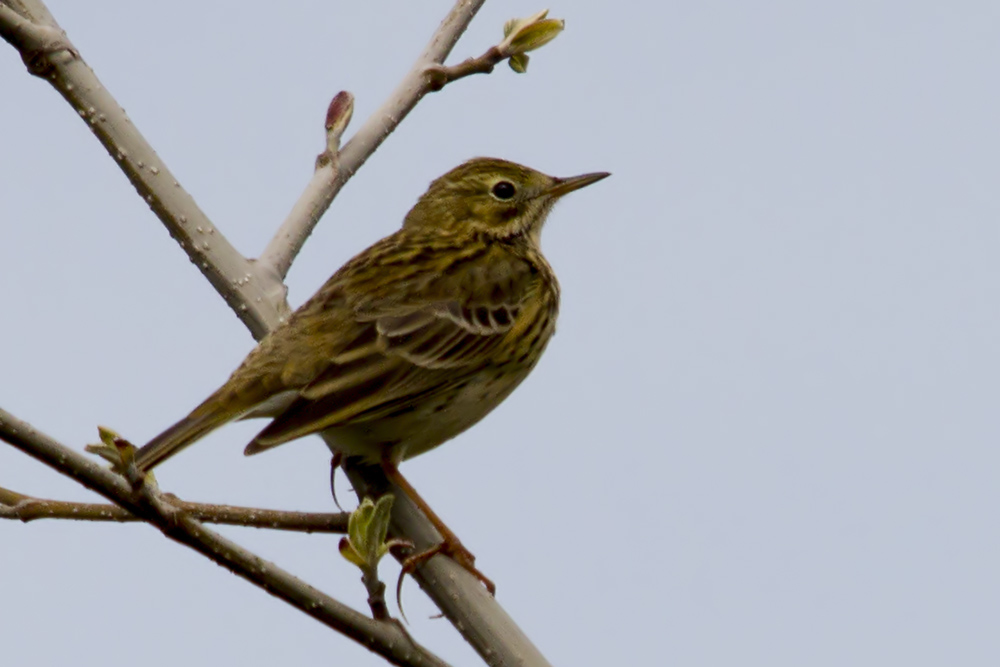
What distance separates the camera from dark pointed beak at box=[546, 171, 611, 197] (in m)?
7.76

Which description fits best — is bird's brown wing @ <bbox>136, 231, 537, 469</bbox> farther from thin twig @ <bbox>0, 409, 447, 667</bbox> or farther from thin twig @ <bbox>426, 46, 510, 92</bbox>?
thin twig @ <bbox>0, 409, 447, 667</bbox>

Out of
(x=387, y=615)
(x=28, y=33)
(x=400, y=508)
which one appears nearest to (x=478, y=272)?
(x=400, y=508)

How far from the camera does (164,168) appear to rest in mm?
5969

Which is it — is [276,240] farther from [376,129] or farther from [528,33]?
[528,33]

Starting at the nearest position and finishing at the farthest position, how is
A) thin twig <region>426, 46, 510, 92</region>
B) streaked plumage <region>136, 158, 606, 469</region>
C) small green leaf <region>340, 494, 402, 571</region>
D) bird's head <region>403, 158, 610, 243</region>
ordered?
1. small green leaf <region>340, 494, 402, 571</region>
2. streaked plumage <region>136, 158, 606, 469</region>
3. thin twig <region>426, 46, 510, 92</region>
4. bird's head <region>403, 158, 610, 243</region>

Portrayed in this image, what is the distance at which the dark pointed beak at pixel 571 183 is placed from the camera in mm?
7758

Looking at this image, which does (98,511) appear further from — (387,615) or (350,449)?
(350,449)

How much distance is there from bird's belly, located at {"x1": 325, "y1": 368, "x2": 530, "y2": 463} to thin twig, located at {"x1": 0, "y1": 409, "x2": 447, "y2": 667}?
1.85 m

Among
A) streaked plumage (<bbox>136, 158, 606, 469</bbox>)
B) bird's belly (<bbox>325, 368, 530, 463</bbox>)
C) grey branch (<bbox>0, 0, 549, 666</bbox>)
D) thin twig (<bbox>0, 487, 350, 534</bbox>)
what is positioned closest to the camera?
thin twig (<bbox>0, 487, 350, 534</bbox>)

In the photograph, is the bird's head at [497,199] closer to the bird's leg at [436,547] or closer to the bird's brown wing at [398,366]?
the bird's brown wing at [398,366]

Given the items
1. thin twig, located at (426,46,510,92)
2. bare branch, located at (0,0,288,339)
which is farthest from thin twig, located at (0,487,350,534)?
thin twig, located at (426,46,510,92)

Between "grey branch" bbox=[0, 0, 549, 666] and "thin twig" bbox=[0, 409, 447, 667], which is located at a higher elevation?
"grey branch" bbox=[0, 0, 549, 666]

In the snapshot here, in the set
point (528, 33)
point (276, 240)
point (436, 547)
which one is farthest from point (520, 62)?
point (436, 547)

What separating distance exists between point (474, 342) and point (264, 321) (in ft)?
3.09
